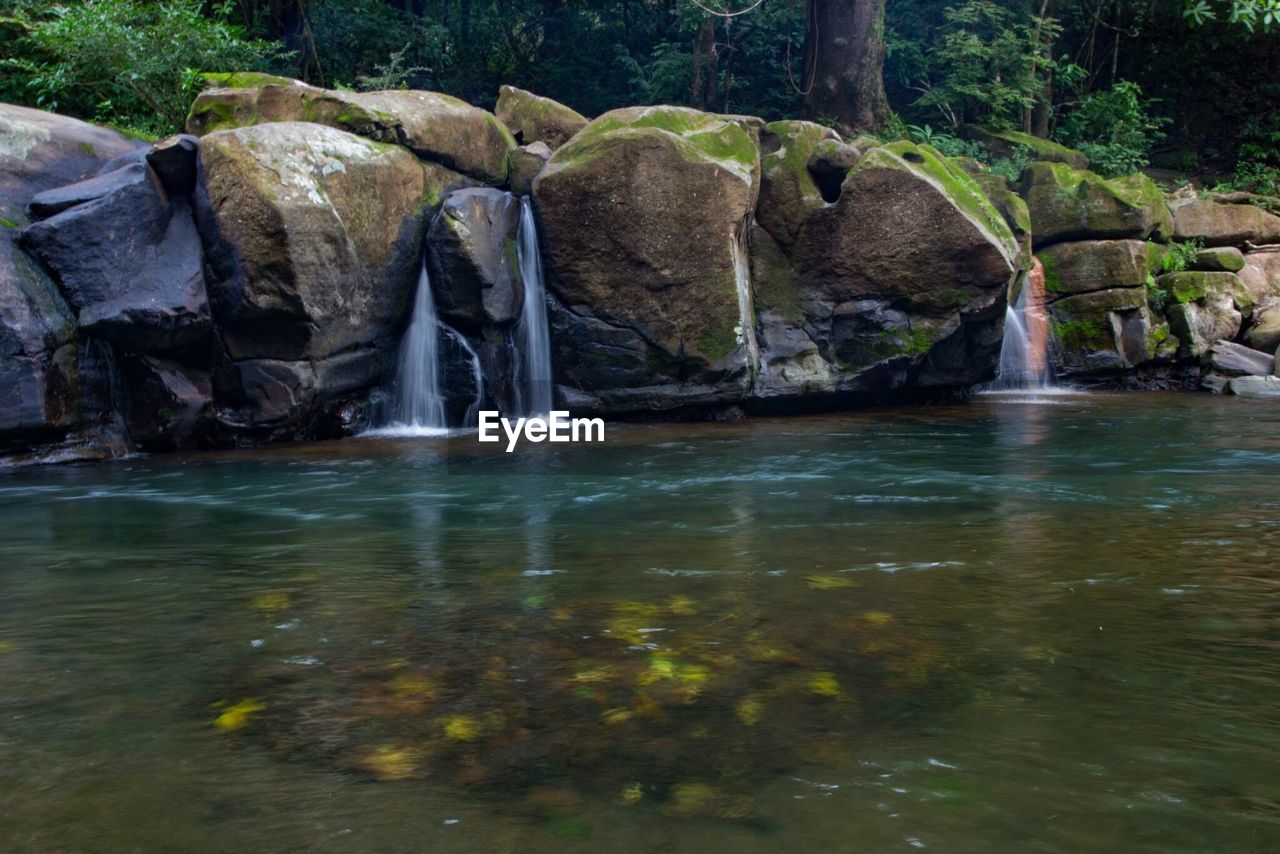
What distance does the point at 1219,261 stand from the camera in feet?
50.9

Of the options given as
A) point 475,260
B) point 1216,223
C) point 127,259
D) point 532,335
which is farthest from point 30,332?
point 1216,223

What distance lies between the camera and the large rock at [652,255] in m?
11.6

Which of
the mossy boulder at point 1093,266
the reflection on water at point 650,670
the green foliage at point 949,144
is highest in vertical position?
the green foliage at point 949,144

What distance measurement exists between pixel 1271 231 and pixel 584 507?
1375cm

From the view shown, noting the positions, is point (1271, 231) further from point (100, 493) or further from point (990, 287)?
point (100, 493)

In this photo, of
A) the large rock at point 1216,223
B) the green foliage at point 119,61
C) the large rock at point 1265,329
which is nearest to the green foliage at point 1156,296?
the large rock at point 1265,329

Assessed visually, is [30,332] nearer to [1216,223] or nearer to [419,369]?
[419,369]

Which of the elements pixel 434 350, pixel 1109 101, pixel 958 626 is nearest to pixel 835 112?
pixel 1109 101

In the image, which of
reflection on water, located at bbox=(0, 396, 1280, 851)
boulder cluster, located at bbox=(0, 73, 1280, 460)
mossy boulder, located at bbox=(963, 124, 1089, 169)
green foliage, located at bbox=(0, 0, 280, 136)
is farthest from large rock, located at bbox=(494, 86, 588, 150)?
mossy boulder, located at bbox=(963, 124, 1089, 169)

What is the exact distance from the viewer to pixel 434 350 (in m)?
11.7

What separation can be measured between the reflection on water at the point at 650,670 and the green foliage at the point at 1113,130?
456 inches

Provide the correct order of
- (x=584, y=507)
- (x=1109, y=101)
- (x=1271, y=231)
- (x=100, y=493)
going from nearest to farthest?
(x=584, y=507)
(x=100, y=493)
(x=1271, y=231)
(x=1109, y=101)

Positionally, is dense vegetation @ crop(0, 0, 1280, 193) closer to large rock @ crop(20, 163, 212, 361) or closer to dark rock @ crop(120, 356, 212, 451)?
large rock @ crop(20, 163, 212, 361)

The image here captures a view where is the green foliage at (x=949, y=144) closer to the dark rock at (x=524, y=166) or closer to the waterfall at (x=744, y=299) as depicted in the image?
the waterfall at (x=744, y=299)
